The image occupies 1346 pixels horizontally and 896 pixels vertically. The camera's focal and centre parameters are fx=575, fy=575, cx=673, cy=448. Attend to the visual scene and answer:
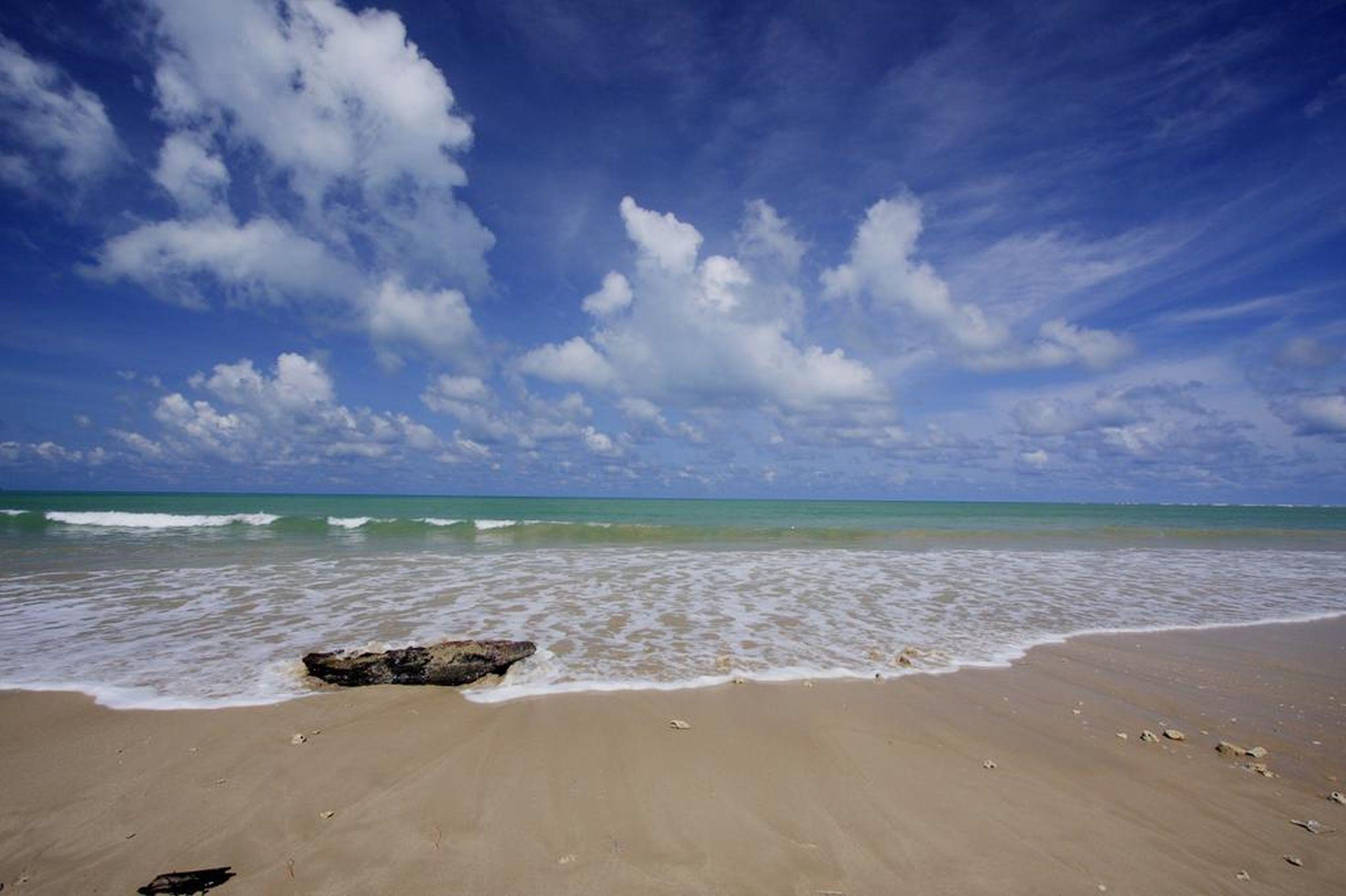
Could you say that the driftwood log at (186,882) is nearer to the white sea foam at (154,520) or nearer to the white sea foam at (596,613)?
the white sea foam at (596,613)

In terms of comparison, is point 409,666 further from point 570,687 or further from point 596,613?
point 596,613

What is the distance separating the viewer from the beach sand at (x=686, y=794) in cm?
335

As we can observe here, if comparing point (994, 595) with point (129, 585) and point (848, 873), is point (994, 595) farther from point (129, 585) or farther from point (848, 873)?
point (129, 585)

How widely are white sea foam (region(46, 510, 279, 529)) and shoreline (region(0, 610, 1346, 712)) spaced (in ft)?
108

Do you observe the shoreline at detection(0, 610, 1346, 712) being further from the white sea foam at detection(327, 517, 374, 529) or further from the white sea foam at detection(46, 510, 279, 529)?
the white sea foam at detection(46, 510, 279, 529)

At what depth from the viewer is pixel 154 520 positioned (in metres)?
37.2

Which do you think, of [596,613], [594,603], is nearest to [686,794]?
[596,613]

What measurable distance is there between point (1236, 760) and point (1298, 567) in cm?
2046

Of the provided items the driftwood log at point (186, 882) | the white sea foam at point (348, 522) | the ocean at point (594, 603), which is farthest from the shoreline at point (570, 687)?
the white sea foam at point (348, 522)

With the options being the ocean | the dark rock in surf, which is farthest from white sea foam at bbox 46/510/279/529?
the dark rock in surf

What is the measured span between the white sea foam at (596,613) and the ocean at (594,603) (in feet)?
0.19

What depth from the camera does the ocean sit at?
23.2 feet

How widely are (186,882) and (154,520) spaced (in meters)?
45.9

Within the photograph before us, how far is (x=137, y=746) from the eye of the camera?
15.9ft
